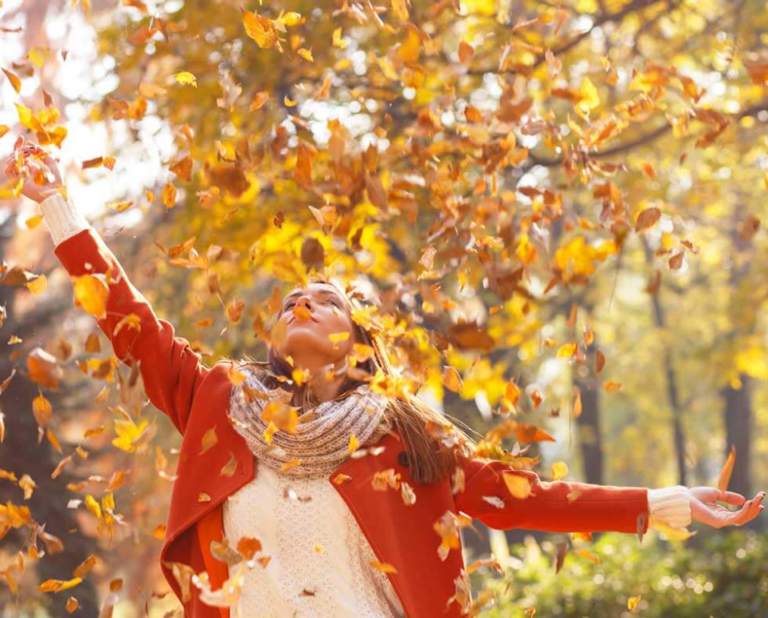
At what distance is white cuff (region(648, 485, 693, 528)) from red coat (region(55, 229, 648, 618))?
0.10 feet

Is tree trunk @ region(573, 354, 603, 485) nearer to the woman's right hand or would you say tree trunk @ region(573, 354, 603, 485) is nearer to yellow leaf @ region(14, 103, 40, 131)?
the woman's right hand

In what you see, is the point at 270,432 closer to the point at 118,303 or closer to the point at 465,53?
the point at 118,303

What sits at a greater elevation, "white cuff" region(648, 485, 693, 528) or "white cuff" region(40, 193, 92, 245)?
"white cuff" region(40, 193, 92, 245)

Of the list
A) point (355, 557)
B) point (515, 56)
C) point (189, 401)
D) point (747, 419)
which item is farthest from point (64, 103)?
point (747, 419)

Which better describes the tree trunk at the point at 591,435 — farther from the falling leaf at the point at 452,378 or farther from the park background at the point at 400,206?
the falling leaf at the point at 452,378

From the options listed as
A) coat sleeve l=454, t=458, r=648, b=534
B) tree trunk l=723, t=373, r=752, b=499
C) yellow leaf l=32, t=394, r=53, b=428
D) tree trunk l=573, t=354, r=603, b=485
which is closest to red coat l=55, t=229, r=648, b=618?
coat sleeve l=454, t=458, r=648, b=534

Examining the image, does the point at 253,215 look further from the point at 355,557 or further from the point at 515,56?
the point at 355,557

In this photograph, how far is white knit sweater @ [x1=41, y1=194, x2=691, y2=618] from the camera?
7.75 feet

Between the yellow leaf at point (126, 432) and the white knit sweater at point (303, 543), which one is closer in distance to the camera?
the yellow leaf at point (126, 432)

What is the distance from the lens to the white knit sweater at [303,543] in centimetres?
236

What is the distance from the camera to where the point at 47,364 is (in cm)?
196

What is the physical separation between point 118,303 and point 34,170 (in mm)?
377

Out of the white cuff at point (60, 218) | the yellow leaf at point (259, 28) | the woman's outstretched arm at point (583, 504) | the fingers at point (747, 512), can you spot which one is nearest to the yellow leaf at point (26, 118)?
the white cuff at point (60, 218)

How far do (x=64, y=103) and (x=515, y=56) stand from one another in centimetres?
279
